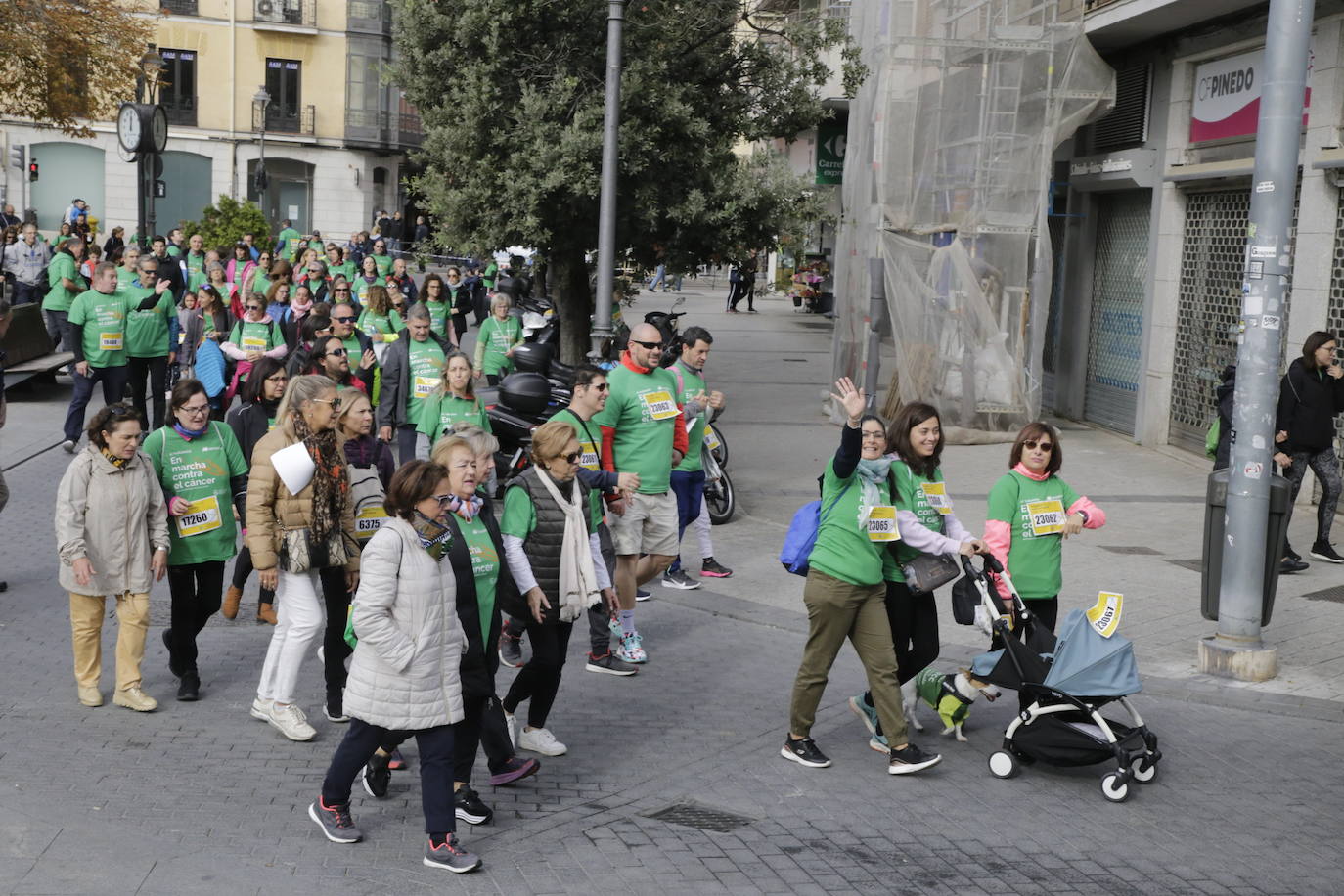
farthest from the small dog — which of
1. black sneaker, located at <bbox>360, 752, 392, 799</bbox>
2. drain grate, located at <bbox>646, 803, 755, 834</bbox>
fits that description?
black sneaker, located at <bbox>360, 752, 392, 799</bbox>

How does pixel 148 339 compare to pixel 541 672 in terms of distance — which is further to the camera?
pixel 148 339

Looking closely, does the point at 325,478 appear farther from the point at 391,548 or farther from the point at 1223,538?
the point at 1223,538

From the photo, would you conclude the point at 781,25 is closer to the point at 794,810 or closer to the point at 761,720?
the point at 761,720

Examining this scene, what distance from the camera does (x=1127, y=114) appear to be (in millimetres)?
17703

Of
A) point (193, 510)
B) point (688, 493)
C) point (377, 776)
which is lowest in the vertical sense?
point (377, 776)


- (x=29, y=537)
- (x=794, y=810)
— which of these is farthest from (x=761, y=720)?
(x=29, y=537)

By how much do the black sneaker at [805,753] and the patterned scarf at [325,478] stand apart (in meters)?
2.26

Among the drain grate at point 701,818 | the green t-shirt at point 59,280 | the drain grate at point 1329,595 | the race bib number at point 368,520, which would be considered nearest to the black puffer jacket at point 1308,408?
the drain grate at point 1329,595

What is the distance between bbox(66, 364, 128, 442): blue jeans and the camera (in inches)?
562

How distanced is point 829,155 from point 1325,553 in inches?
559

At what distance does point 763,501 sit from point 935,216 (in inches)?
205

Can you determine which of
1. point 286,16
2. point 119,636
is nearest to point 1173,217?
point 119,636

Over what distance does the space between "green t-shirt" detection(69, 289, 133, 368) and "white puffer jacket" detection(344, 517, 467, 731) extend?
9.60 metres

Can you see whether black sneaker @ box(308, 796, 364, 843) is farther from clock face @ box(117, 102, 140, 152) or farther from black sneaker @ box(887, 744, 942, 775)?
clock face @ box(117, 102, 140, 152)
